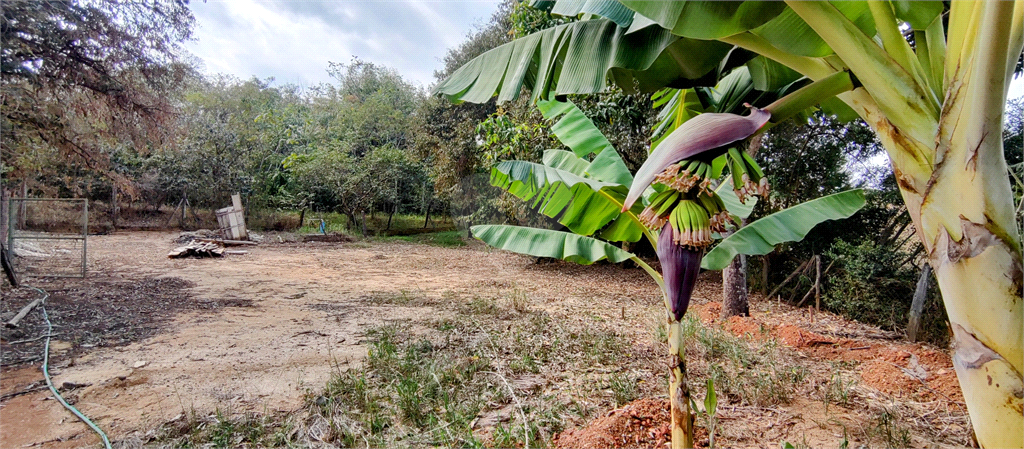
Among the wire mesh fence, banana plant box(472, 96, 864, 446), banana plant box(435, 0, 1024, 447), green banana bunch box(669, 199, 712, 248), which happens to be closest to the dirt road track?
the wire mesh fence

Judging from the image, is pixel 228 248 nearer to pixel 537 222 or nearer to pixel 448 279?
pixel 448 279

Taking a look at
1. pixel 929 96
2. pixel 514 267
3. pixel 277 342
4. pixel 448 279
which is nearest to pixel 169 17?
pixel 277 342

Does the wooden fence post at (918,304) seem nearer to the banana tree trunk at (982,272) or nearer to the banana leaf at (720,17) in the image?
the banana tree trunk at (982,272)

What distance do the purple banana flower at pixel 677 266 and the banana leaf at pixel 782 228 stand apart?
0.82 meters

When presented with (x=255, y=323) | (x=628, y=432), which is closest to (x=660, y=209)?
(x=628, y=432)

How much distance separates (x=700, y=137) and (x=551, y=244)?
53.5 inches

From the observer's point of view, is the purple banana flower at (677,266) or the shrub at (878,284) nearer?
the purple banana flower at (677,266)

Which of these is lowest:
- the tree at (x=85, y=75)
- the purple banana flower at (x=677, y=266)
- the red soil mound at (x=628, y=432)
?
the red soil mound at (x=628, y=432)

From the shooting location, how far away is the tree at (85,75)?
15.0ft

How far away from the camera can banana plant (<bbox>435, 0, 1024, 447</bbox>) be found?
37.2 inches

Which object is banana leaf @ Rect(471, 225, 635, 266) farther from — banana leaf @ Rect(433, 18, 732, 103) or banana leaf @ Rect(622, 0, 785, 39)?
banana leaf @ Rect(622, 0, 785, 39)

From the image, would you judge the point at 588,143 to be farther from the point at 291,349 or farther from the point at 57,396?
the point at 57,396

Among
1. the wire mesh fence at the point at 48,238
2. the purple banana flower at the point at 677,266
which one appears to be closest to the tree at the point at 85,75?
the wire mesh fence at the point at 48,238

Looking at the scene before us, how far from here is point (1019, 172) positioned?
13.0ft
